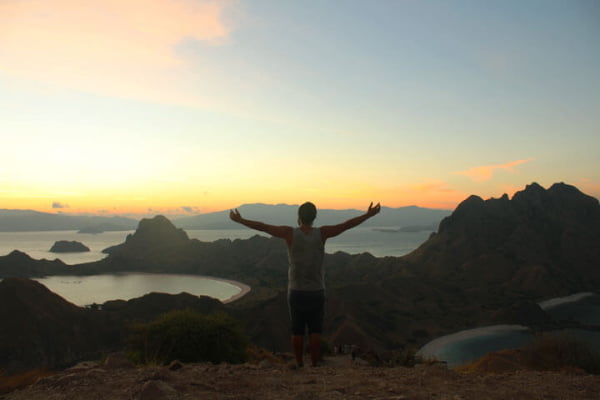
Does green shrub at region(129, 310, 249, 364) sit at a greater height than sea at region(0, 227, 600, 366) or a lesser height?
greater

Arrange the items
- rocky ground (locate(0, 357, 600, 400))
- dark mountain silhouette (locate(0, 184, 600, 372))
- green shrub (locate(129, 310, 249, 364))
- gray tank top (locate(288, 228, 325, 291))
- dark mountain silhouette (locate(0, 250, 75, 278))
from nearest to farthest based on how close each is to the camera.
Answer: rocky ground (locate(0, 357, 600, 400))
gray tank top (locate(288, 228, 325, 291))
green shrub (locate(129, 310, 249, 364))
dark mountain silhouette (locate(0, 184, 600, 372))
dark mountain silhouette (locate(0, 250, 75, 278))

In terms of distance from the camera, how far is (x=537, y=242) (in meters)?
150

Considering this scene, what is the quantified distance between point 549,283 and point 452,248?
3134 centimetres

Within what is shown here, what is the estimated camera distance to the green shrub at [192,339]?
46.0 ft

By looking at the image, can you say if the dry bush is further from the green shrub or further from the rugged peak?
the rugged peak

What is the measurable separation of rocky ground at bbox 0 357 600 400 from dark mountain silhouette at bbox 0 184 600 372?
61813 millimetres

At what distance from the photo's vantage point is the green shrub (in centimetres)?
1402

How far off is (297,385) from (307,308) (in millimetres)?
1109

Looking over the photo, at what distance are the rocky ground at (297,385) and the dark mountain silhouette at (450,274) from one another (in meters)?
61.8

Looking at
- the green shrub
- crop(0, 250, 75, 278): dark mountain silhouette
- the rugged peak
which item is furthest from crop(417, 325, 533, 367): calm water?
crop(0, 250, 75, 278): dark mountain silhouette

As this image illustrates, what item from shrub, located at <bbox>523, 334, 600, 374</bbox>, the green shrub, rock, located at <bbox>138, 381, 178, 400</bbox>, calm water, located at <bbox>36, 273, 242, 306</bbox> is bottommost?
calm water, located at <bbox>36, 273, 242, 306</bbox>

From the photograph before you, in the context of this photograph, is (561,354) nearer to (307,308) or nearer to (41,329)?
(307,308)

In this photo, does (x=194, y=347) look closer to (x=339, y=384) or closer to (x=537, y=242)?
(x=339, y=384)

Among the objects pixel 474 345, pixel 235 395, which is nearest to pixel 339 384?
pixel 235 395
